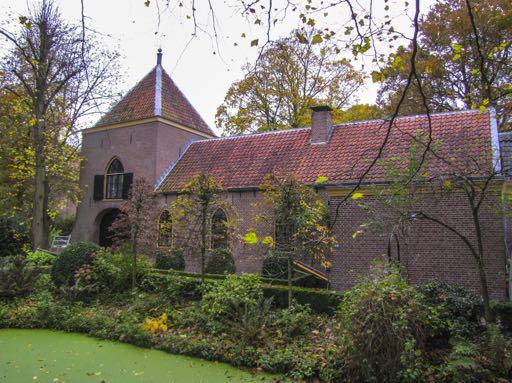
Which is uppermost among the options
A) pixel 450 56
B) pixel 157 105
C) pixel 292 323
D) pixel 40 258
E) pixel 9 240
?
pixel 450 56

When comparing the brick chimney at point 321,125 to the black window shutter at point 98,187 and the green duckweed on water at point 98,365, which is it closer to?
the black window shutter at point 98,187

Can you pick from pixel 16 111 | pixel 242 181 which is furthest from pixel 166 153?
pixel 16 111

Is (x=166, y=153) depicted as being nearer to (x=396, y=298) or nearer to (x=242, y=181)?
(x=242, y=181)

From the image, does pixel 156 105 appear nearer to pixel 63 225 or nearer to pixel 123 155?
pixel 123 155

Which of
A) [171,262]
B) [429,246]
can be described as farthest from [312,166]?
[171,262]

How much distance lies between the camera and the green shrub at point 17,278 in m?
10.3

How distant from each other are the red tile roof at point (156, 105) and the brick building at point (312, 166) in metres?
0.07

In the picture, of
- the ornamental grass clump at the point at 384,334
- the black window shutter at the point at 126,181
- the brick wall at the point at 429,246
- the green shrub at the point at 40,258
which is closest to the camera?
the ornamental grass clump at the point at 384,334

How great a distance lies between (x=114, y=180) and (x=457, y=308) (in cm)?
1689

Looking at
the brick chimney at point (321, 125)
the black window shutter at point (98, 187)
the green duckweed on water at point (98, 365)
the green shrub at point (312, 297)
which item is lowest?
the green duckweed on water at point (98, 365)

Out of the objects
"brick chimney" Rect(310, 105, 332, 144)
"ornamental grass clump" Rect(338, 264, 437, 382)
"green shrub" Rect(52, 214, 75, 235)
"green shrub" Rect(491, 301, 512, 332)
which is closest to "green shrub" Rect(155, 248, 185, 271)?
"brick chimney" Rect(310, 105, 332, 144)

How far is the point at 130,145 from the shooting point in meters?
19.9

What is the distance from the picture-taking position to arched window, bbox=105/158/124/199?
20047 mm

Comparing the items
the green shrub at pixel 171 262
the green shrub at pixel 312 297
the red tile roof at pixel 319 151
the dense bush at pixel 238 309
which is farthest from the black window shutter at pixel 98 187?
the green shrub at pixel 312 297
